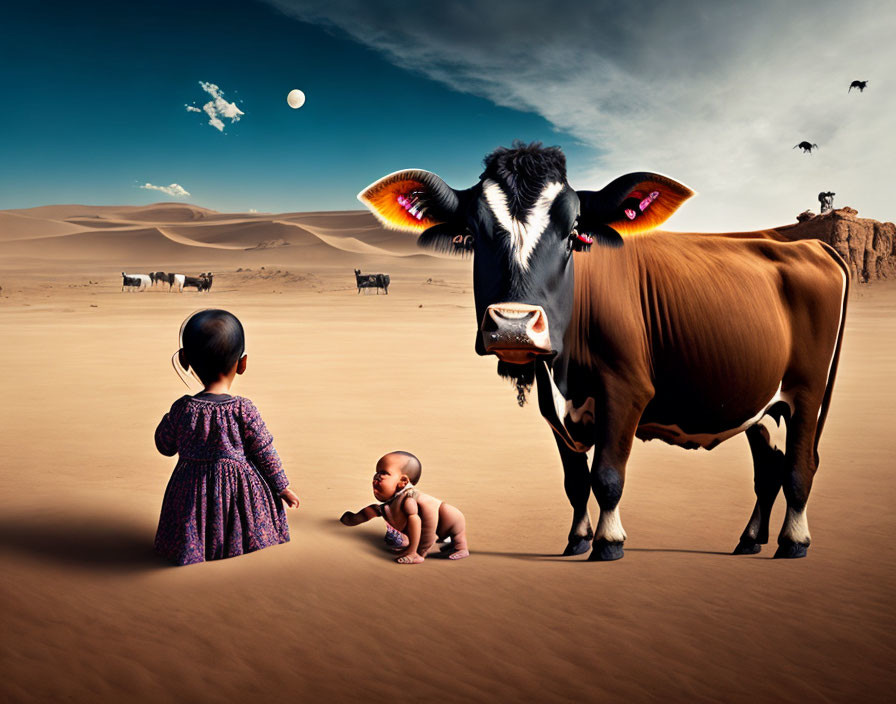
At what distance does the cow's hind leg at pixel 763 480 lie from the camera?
4.98 m

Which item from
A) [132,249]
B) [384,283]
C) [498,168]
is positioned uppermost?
[132,249]

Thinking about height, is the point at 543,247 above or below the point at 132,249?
below

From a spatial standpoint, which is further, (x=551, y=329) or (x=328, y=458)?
(x=328, y=458)

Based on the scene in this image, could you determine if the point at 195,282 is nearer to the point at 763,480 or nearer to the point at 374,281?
the point at 374,281

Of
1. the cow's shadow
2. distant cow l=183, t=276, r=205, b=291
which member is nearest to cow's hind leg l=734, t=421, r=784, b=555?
the cow's shadow

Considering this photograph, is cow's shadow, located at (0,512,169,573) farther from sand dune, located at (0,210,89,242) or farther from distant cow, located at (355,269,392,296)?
sand dune, located at (0,210,89,242)

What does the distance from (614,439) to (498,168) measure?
166cm

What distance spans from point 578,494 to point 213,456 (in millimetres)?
2340

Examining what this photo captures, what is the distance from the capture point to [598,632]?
341 centimetres

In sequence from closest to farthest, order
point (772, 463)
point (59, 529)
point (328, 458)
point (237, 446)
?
point (237, 446)
point (59, 529)
point (772, 463)
point (328, 458)

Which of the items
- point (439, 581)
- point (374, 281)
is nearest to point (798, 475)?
point (439, 581)

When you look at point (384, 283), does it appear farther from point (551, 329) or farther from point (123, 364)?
point (551, 329)

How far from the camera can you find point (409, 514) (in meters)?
4.22

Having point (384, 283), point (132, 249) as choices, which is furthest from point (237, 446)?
point (132, 249)
